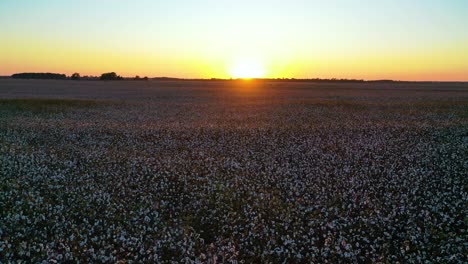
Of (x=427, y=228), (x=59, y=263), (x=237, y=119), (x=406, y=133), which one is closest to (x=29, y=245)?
(x=59, y=263)

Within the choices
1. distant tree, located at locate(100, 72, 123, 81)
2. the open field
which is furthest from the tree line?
the open field

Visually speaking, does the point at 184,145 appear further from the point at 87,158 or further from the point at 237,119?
the point at 237,119

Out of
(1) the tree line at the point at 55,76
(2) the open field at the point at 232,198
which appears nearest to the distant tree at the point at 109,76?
(1) the tree line at the point at 55,76

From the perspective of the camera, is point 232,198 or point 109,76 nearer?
point 232,198

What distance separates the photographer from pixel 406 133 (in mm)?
23141

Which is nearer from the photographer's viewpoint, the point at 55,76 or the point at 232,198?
the point at 232,198

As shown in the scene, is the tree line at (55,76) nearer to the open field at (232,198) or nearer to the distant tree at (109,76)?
the distant tree at (109,76)

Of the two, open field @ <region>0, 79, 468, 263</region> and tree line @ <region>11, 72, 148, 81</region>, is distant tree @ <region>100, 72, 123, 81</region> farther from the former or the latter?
open field @ <region>0, 79, 468, 263</region>

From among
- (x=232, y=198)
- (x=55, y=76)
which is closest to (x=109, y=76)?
(x=55, y=76)

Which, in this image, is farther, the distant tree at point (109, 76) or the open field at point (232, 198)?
the distant tree at point (109, 76)

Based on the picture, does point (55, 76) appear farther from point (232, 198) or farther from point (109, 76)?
point (232, 198)

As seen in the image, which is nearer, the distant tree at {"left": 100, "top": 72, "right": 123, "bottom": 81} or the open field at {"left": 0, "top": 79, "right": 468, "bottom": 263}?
the open field at {"left": 0, "top": 79, "right": 468, "bottom": 263}

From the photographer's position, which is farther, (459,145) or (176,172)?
(459,145)

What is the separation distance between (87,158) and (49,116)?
1702cm
